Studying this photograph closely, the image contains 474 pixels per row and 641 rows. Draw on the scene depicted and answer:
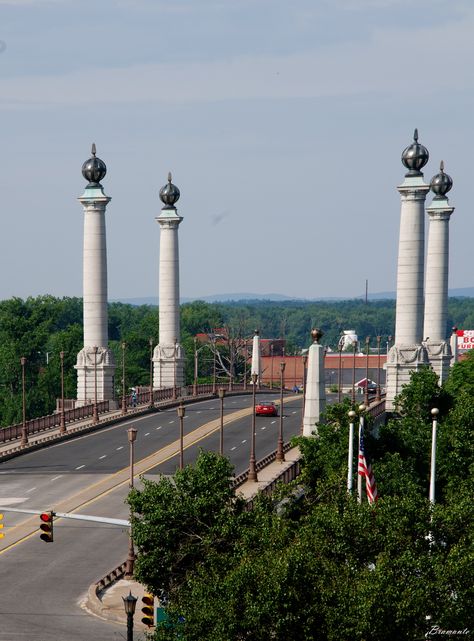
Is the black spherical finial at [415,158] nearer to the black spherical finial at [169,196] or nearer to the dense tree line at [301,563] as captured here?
the black spherical finial at [169,196]

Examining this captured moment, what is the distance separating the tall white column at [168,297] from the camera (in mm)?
118250

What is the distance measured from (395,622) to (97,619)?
662 inches

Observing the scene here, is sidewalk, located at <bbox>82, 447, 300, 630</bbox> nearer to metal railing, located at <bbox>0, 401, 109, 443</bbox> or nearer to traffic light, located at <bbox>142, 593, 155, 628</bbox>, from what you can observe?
traffic light, located at <bbox>142, 593, 155, 628</bbox>

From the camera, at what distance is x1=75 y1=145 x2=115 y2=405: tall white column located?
10394 centimetres

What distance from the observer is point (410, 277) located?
99500 mm

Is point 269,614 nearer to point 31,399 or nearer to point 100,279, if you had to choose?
point 100,279

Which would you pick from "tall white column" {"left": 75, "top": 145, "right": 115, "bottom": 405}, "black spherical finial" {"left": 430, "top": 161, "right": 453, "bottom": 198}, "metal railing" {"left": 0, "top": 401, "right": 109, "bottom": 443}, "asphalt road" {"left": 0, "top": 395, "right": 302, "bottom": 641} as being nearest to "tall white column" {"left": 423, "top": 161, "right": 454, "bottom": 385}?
"black spherical finial" {"left": 430, "top": 161, "right": 453, "bottom": 198}

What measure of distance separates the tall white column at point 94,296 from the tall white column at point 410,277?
2129 centimetres

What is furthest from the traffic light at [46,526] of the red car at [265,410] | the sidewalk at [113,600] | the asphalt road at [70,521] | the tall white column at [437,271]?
the tall white column at [437,271]

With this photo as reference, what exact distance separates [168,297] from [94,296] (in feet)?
47.3

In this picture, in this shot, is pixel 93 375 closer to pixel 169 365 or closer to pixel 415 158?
pixel 169 365

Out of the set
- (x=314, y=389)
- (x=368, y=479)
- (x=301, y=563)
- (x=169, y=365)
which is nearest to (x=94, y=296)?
(x=169, y=365)

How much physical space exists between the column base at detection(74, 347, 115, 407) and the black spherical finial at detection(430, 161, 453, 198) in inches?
1341

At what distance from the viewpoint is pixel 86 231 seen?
345 feet
